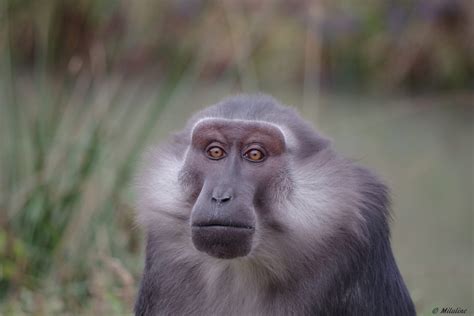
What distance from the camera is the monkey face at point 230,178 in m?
3.45

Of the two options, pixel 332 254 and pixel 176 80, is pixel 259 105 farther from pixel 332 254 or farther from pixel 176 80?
pixel 176 80

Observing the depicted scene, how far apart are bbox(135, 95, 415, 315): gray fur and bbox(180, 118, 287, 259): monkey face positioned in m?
0.02

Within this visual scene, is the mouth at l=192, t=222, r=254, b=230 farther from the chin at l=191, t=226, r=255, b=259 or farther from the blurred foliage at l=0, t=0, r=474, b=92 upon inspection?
the blurred foliage at l=0, t=0, r=474, b=92

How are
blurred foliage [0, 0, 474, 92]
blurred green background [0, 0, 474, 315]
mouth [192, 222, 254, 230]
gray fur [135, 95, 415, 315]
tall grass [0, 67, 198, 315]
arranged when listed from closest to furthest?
mouth [192, 222, 254, 230] → gray fur [135, 95, 415, 315] → tall grass [0, 67, 198, 315] → blurred green background [0, 0, 474, 315] → blurred foliage [0, 0, 474, 92]

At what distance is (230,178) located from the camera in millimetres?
3553

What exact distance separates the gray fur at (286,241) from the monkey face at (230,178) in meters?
0.02

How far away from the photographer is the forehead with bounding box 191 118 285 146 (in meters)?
3.70

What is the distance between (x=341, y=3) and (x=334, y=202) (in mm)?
8883

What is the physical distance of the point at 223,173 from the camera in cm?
359

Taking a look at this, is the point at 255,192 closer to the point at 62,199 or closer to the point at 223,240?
the point at 223,240

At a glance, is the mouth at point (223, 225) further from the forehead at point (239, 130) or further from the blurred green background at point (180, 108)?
the blurred green background at point (180, 108)

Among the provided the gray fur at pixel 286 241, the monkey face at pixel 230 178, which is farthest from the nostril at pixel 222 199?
the gray fur at pixel 286 241

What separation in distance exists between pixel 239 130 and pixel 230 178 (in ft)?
0.82

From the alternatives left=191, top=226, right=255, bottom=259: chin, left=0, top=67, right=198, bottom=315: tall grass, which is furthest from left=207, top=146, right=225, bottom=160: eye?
left=0, top=67, right=198, bottom=315: tall grass
